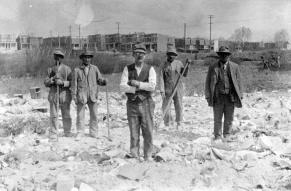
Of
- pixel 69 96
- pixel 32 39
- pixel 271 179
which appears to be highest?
pixel 32 39

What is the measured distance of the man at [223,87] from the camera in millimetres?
7676

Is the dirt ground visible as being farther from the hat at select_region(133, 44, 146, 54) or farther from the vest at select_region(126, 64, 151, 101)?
the hat at select_region(133, 44, 146, 54)

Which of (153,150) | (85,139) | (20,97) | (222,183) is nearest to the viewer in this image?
(222,183)

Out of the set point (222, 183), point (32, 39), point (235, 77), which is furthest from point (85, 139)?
point (32, 39)

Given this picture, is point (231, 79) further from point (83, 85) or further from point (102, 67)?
point (102, 67)

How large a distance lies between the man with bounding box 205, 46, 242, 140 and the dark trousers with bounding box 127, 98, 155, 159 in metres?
1.96

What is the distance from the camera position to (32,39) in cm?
6084

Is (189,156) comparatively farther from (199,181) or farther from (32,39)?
(32,39)

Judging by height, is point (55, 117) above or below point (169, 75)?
below

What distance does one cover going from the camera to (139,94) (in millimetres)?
6094

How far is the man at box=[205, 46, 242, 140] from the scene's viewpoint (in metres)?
7.68

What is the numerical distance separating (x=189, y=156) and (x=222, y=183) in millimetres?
1173

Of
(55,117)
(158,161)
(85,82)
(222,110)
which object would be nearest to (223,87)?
(222,110)

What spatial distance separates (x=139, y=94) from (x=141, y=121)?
463 mm
